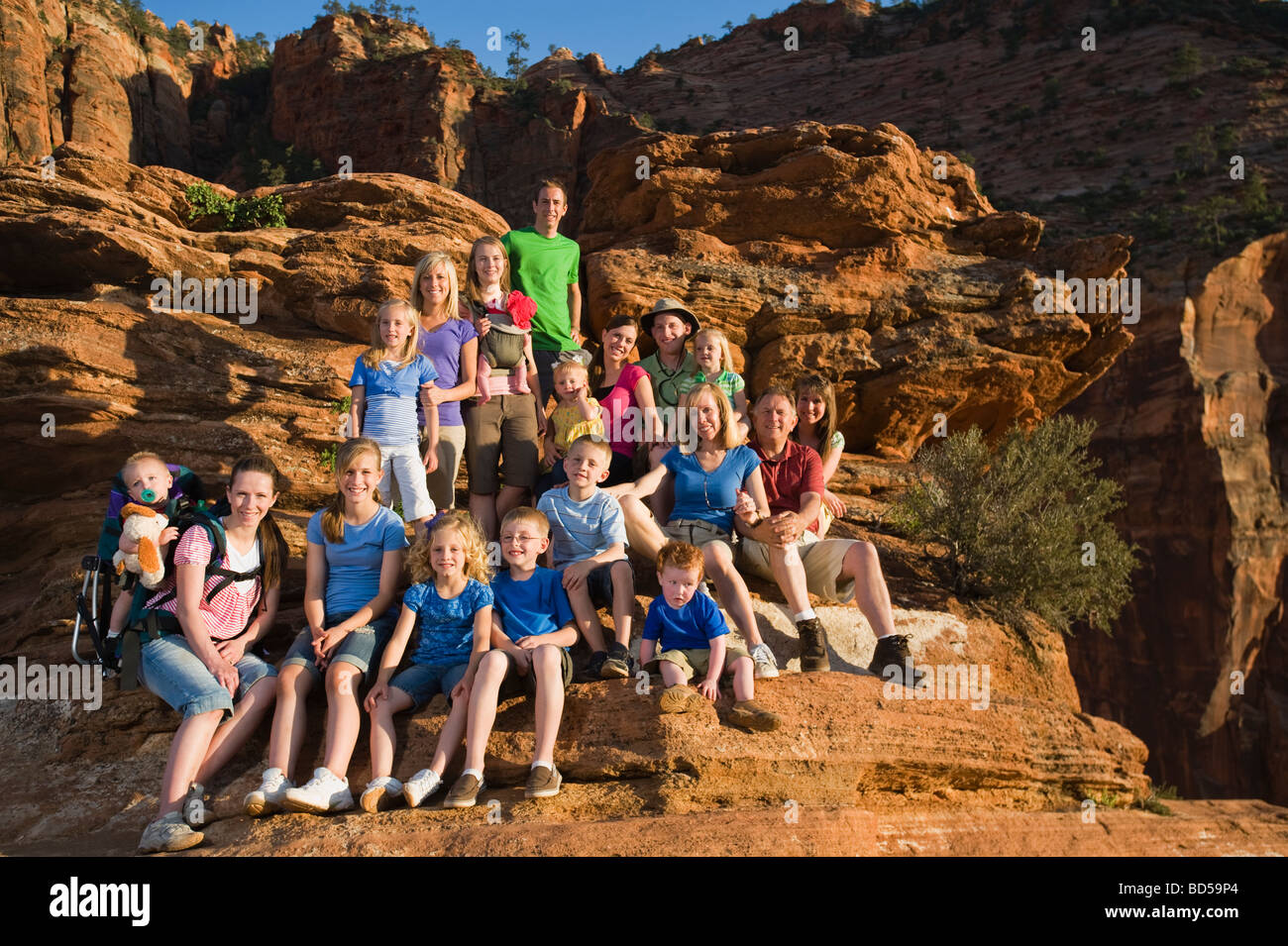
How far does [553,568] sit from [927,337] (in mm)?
8908

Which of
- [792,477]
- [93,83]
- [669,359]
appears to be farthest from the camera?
[93,83]

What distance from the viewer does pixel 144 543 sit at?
5.41 metres

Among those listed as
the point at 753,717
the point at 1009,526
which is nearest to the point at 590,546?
Answer: the point at 753,717

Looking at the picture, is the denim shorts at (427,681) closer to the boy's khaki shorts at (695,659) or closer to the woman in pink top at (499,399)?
the boy's khaki shorts at (695,659)

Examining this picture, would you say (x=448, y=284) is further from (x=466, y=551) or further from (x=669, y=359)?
(x=466, y=551)

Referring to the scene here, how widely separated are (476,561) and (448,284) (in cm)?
298

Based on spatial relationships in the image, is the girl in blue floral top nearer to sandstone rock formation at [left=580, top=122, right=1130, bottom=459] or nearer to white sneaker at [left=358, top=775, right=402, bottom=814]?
white sneaker at [left=358, top=775, right=402, bottom=814]

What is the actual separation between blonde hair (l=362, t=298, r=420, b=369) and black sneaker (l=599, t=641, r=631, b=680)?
9.59 ft

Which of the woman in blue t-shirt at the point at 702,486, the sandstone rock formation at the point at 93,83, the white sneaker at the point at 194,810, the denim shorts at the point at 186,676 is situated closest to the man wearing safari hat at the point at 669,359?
the woman in blue t-shirt at the point at 702,486

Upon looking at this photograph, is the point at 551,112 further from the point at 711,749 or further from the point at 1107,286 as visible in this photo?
the point at 711,749

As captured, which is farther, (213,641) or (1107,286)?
(1107,286)
